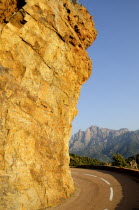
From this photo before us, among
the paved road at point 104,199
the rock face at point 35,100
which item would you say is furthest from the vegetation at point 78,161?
the rock face at point 35,100

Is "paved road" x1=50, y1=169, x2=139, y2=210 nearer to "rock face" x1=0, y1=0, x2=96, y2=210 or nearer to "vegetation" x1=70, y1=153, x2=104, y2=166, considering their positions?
"rock face" x1=0, y1=0, x2=96, y2=210

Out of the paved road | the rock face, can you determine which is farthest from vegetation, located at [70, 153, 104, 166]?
the rock face

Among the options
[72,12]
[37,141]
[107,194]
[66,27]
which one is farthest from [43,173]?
[72,12]

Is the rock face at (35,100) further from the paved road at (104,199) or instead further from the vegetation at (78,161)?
the vegetation at (78,161)

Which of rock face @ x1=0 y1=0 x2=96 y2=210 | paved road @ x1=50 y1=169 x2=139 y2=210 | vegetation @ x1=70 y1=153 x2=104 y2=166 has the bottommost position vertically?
vegetation @ x1=70 y1=153 x2=104 y2=166

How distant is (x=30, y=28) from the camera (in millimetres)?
14047

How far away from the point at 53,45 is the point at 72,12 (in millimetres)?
4678

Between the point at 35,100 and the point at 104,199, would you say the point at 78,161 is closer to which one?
the point at 104,199

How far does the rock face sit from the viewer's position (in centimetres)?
1148

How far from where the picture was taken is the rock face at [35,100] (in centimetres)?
1148

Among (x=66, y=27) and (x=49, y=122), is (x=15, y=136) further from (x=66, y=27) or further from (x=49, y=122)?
(x=66, y=27)

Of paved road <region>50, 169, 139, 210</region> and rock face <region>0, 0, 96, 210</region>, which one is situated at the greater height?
rock face <region>0, 0, 96, 210</region>

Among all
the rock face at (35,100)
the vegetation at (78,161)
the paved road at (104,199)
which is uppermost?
the rock face at (35,100)

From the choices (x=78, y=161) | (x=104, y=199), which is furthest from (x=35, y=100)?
(x=78, y=161)
